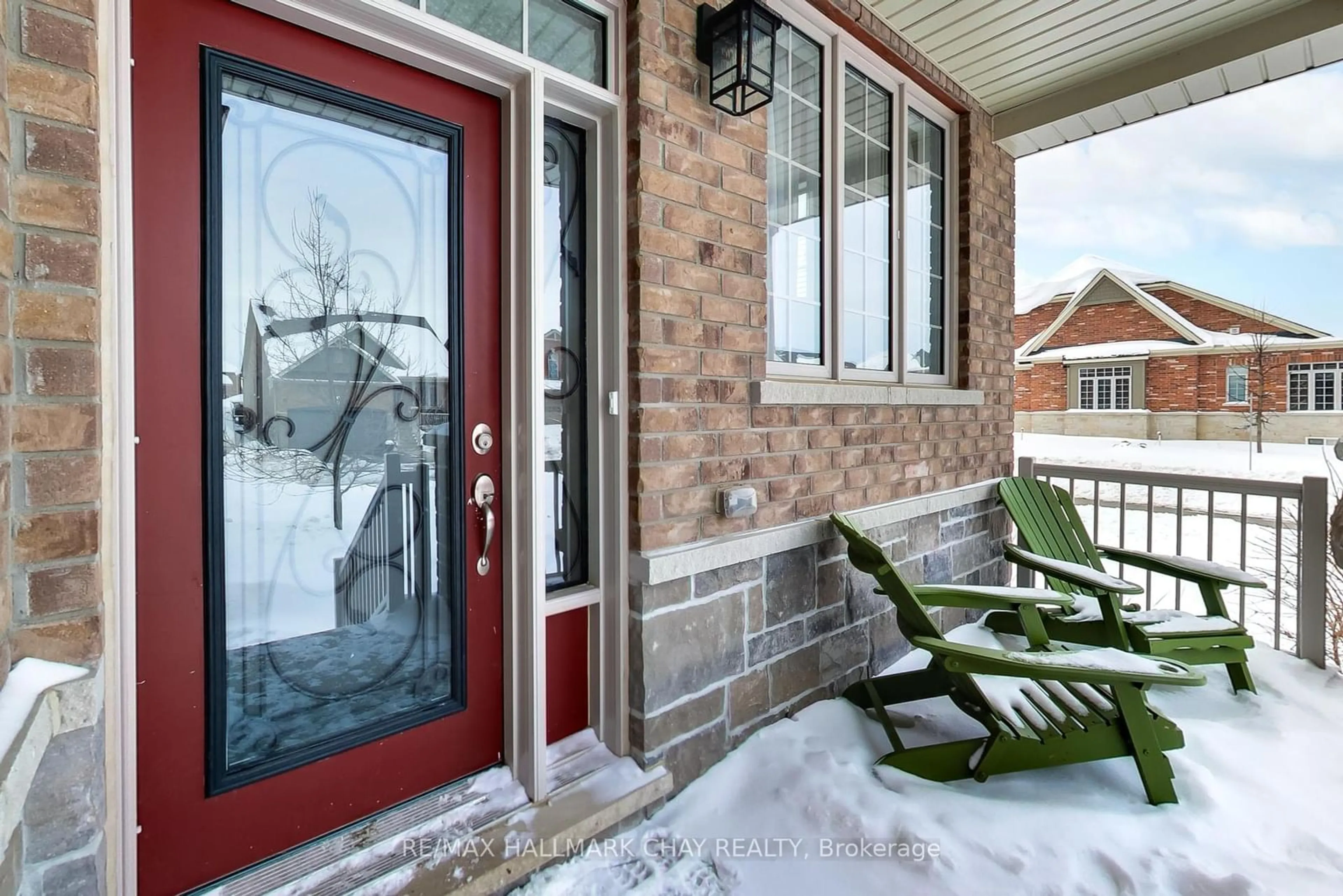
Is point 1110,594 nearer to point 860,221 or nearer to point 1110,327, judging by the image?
point 860,221

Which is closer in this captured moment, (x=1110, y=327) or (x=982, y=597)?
(x=982, y=597)

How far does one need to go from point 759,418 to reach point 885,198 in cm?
153

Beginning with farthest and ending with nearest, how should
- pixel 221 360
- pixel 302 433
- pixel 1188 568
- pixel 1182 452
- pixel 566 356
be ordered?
pixel 1182 452
pixel 1188 568
pixel 566 356
pixel 302 433
pixel 221 360

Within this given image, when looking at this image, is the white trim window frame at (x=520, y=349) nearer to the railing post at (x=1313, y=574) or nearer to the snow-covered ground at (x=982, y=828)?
the snow-covered ground at (x=982, y=828)

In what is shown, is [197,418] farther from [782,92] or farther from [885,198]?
[885,198]

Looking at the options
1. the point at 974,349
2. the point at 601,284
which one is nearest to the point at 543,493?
the point at 601,284

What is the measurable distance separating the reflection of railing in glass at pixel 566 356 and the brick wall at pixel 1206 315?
1797 cm

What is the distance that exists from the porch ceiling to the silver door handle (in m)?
2.53

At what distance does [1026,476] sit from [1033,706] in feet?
6.70

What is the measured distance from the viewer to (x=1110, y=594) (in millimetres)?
2488

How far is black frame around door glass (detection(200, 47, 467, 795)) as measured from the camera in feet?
4.21

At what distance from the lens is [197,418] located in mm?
1277

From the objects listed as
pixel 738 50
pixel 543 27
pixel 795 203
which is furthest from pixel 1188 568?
pixel 543 27

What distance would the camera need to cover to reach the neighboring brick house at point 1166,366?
12.7m
